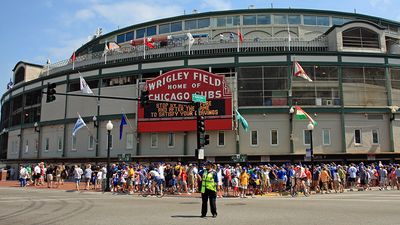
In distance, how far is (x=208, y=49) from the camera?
138 feet

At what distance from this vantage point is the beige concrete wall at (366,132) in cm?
3641

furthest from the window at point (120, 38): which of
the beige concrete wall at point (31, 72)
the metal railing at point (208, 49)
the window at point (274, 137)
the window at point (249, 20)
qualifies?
the window at point (274, 137)

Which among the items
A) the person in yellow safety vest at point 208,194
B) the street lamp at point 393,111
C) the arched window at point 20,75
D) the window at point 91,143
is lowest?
the person in yellow safety vest at point 208,194

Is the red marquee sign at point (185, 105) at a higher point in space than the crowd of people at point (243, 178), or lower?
higher

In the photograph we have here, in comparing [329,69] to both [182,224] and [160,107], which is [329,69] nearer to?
[160,107]

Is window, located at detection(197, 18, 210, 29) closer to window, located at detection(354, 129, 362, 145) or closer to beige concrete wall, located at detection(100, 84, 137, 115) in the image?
beige concrete wall, located at detection(100, 84, 137, 115)

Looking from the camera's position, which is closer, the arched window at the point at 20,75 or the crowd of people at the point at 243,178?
the crowd of people at the point at 243,178

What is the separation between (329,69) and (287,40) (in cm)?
603

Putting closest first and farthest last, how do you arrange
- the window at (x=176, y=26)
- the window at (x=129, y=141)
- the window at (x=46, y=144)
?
the window at (x=129, y=141) < the window at (x=46, y=144) < the window at (x=176, y=26)

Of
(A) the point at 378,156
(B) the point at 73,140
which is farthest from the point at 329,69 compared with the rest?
(B) the point at 73,140

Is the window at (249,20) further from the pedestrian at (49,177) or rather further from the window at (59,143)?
the pedestrian at (49,177)

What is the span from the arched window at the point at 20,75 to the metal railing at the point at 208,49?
1047cm

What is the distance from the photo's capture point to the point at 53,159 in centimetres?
4250

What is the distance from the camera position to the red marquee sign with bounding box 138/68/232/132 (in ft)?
118
